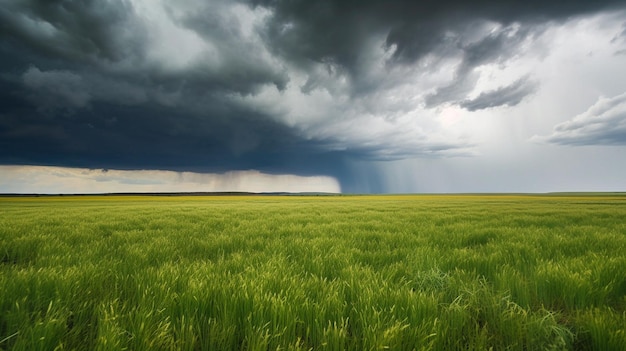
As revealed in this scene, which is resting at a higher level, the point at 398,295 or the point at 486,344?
the point at 398,295

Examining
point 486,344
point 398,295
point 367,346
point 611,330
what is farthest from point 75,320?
point 611,330

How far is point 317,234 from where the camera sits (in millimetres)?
8117

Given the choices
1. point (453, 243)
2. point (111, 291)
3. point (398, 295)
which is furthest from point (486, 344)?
point (453, 243)

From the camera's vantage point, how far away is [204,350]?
211 cm

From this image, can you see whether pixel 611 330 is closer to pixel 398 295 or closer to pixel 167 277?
pixel 398 295

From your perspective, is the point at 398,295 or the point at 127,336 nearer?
the point at 127,336

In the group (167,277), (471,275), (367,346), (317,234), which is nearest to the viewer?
(367,346)

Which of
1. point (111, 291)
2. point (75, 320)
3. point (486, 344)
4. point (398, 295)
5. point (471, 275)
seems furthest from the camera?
point (471, 275)

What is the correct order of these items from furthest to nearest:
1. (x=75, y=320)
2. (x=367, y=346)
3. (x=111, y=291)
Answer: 1. (x=111, y=291)
2. (x=75, y=320)
3. (x=367, y=346)

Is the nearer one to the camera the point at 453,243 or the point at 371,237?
the point at 453,243

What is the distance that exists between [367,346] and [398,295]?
883 millimetres

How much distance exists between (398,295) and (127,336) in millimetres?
2469

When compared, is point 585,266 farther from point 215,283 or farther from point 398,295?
point 215,283

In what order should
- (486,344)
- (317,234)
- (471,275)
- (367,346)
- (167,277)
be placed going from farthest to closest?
(317,234) < (471,275) < (167,277) < (486,344) < (367,346)
